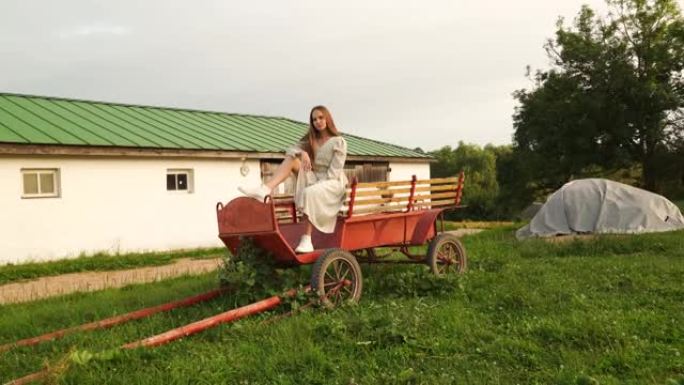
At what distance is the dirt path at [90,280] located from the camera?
870 cm

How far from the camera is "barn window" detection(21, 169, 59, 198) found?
41.3 ft

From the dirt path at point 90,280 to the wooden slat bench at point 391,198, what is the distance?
308 cm

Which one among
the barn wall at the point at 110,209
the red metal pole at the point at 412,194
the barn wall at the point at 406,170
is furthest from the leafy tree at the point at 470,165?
the red metal pole at the point at 412,194

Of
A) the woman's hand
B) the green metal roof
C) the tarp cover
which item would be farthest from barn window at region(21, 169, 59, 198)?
the tarp cover

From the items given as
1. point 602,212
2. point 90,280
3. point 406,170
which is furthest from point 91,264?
point 406,170

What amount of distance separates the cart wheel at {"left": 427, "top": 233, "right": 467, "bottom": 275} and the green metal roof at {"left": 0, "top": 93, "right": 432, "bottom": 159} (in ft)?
29.7

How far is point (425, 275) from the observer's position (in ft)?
21.5

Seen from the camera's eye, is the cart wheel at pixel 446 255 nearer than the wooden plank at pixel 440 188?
No

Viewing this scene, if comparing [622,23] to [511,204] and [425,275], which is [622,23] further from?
[425,275]

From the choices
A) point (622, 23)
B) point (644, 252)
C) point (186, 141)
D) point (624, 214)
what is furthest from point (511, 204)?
point (644, 252)

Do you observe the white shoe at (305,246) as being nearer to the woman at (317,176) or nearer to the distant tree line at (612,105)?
the woman at (317,176)

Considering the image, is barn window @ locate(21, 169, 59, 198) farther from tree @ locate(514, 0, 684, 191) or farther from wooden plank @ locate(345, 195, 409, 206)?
tree @ locate(514, 0, 684, 191)

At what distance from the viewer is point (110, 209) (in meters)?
13.9

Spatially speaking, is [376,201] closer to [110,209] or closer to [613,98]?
[110,209]
